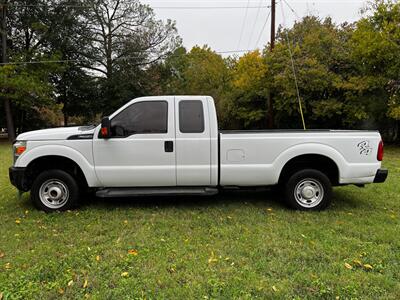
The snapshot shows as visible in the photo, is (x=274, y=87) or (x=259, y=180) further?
(x=274, y=87)

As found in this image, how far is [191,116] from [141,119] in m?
0.81

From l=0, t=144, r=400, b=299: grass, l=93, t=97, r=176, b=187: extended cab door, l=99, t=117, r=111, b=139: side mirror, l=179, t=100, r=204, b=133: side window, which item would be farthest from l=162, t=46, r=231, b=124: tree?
l=0, t=144, r=400, b=299: grass

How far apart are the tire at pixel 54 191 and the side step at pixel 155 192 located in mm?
484

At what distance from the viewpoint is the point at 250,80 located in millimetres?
19938

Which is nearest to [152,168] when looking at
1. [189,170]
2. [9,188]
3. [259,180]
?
[189,170]

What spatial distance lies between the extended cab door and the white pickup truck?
0.05 feet

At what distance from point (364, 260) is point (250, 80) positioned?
56.9 ft

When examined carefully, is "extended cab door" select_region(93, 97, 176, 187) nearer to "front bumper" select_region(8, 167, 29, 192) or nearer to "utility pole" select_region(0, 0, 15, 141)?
"front bumper" select_region(8, 167, 29, 192)

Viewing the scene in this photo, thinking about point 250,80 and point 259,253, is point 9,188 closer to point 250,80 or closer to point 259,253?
point 259,253

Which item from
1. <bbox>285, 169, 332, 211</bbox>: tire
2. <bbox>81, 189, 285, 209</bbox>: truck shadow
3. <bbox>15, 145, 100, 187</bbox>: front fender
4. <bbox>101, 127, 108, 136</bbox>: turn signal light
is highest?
<bbox>101, 127, 108, 136</bbox>: turn signal light

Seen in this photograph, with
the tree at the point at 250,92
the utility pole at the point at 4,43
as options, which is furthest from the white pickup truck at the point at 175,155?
the utility pole at the point at 4,43

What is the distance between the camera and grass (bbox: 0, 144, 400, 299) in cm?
300

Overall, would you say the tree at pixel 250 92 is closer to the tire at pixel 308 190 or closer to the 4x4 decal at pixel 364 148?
the 4x4 decal at pixel 364 148

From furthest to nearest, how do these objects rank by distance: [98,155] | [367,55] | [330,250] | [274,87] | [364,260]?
1. [274,87]
2. [367,55]
3. [98,155]
4. [330,250]
5. [364,260]
